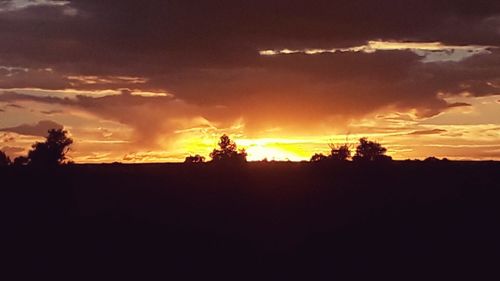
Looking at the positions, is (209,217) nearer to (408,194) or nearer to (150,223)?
(150,223)

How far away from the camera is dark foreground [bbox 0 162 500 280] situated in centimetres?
1658

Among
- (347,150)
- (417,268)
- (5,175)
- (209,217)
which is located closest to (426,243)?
(417,268)

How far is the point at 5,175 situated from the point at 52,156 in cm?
2537

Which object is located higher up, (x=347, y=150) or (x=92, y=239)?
(x=347, y=150)

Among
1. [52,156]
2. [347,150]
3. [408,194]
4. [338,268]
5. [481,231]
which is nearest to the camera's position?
[338,268]

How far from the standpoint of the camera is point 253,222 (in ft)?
58.7

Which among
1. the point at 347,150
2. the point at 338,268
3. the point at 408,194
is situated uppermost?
the point at 347,150

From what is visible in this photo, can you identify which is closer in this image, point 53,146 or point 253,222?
point 253,222

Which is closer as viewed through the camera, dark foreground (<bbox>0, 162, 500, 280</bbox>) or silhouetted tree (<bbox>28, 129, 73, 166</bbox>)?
dark foreground (<bbox>0, 162, 500, 280</bbox>)

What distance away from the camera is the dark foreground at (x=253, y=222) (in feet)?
54.4

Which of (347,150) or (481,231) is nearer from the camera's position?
(481,231)

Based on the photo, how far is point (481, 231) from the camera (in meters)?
17.8

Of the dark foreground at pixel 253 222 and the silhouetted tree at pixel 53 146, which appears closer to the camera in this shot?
the dark foreground at pixel 253 222

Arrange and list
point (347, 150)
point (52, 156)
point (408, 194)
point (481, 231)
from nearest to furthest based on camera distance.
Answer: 1. point (481, 231)
2. point (408, 194)
3. point (347, 150)
4. point (52, 156)
